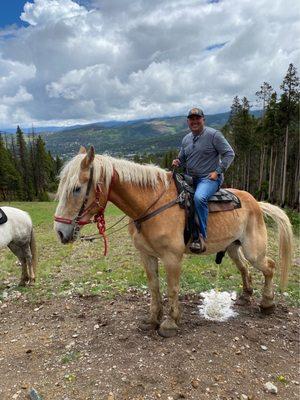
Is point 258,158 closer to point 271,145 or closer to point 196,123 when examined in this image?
point 271,145

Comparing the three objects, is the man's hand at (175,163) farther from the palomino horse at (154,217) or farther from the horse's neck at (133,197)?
the horse's neck at (133,197)

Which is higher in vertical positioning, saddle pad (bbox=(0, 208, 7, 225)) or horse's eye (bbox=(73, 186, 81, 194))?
horse's eye (bbox=(73, 186, 81, 194))

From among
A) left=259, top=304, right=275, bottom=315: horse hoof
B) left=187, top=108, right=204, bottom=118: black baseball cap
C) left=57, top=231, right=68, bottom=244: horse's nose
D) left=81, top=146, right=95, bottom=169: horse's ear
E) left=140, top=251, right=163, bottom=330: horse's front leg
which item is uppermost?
left=187, top=108, right=204, bottom=118: black baseball cap

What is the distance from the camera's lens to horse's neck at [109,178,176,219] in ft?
19.0

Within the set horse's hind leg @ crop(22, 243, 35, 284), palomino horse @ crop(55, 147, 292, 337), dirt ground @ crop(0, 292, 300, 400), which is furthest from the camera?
horse's hind leg @ crop(22, 243, 35, 284)

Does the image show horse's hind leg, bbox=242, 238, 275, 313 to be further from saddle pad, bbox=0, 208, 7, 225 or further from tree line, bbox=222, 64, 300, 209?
tree line, bbox=222, 64, 300, 209

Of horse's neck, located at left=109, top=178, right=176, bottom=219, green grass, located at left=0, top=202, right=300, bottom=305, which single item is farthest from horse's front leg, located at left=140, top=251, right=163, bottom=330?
green grass, located at left=0, top=202, right=300, bottom=305

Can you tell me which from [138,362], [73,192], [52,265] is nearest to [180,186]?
[73,192]

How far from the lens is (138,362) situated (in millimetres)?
5547

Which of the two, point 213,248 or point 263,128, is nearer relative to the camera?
point 213,248

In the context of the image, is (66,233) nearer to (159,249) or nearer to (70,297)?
(159,249)

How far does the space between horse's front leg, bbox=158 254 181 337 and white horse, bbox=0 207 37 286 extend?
5.38 metres

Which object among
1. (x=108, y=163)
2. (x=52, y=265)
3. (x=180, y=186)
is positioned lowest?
(x=52, y=265)

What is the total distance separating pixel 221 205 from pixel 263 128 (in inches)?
1732
